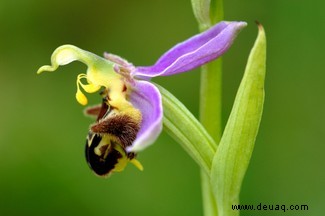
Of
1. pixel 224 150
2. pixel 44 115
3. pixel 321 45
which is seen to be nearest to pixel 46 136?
pixel 44 115

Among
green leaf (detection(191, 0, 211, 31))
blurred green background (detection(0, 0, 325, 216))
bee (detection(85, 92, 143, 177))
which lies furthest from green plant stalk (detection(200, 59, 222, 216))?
blurred green background (detection(0, 0, 325, 216))

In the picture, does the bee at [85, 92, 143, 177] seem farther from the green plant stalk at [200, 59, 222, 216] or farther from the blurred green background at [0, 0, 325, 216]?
the blurred green background at [0, 0, 325, 216]

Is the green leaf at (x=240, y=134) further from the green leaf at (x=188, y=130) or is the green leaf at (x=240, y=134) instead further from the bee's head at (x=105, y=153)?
the bee's head at (x=105, y=153)

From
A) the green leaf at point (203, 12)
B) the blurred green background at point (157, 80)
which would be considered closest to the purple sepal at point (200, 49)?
the green leaf at point (203, 12)

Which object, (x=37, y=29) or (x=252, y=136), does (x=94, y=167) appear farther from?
(x=37, y=29)

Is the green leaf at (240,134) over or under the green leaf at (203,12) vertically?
under

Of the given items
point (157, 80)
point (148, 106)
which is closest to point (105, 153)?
point (148, 106)

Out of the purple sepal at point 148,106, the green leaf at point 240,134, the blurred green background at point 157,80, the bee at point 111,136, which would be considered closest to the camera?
the purple sepal at point 148,106
